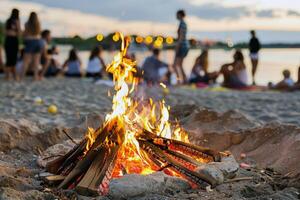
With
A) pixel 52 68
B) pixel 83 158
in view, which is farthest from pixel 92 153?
pixel 52 68

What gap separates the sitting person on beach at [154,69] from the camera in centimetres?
1282

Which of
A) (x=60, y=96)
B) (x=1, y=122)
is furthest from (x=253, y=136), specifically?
(x=60, y=96)

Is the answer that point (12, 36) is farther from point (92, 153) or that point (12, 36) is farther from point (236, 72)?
point (92, 153)

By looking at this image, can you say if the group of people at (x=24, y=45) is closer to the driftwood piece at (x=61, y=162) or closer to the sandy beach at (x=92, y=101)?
the sandy beach at (x=92, y=101)

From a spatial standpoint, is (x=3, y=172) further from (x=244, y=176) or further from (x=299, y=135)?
(x=299, y=135)

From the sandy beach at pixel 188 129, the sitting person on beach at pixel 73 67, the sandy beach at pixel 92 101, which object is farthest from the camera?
the sitting person on beach at pixel 73 67

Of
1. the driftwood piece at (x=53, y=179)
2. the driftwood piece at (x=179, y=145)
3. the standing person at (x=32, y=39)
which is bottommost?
the driftwood piece at (x=53, y=179)

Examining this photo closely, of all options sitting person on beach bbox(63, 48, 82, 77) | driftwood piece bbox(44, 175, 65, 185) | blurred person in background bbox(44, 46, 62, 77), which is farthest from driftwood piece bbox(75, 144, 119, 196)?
sitting person on beach bbox(63, 48, 82, 77)

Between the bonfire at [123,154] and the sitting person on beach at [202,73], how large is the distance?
916 centimetres

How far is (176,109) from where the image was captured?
265 inches

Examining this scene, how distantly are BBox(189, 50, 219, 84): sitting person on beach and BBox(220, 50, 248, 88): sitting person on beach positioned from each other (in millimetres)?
372

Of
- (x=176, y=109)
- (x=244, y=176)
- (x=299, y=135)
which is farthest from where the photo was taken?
(x=176, y=109)

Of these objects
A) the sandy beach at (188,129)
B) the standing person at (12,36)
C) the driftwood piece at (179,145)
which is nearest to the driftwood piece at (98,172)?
the sandy beach at (188,129)

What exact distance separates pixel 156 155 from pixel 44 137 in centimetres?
183
